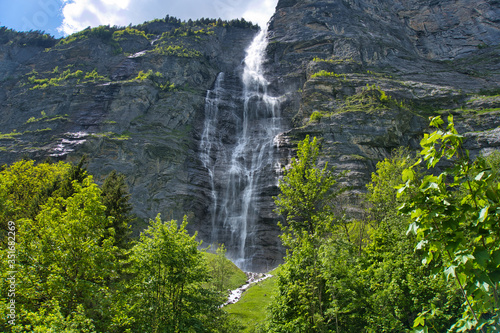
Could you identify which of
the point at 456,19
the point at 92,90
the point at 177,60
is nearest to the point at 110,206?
the point at 92,90

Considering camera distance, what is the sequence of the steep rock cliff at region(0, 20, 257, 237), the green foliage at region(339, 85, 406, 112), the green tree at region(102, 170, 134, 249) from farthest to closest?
the green foliage at region(339, 85, 406, 112)
the steep rock cliff at region(0, 20, 257, 237)
the green tree at region(102, 170, 134, 249)

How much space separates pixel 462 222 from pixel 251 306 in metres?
23.6

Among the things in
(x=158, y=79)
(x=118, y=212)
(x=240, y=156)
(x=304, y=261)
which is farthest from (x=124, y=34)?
(x=304, y=261)

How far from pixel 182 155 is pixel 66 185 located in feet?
113

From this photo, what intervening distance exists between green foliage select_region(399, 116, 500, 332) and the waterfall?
41293mm

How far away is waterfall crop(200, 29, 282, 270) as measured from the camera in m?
47.7

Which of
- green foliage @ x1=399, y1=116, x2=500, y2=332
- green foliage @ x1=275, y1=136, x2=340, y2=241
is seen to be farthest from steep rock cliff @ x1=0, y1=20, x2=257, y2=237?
green foliage @ x1=399, y1=116, x2=500, y2=332

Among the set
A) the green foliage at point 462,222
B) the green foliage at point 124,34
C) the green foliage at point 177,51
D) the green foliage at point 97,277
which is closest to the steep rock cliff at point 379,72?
the green foliage at point 177,51

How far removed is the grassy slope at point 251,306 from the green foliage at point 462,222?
646 inches

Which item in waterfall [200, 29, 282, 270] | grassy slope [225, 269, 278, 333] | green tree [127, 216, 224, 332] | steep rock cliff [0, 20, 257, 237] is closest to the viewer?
green tree [127, 216, 224, 332]

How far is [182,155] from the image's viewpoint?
57.3 meters

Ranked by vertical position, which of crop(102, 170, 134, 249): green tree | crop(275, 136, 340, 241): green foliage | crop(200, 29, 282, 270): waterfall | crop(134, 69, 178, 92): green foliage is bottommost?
A: crop(275, 136, 340, 241): green foliage

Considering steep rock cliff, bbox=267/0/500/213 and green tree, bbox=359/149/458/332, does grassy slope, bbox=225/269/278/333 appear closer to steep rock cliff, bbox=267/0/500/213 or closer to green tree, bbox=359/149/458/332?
green tree, bbox=359/149/458/332

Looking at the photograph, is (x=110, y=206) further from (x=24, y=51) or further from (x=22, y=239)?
(x=24, y=51)
